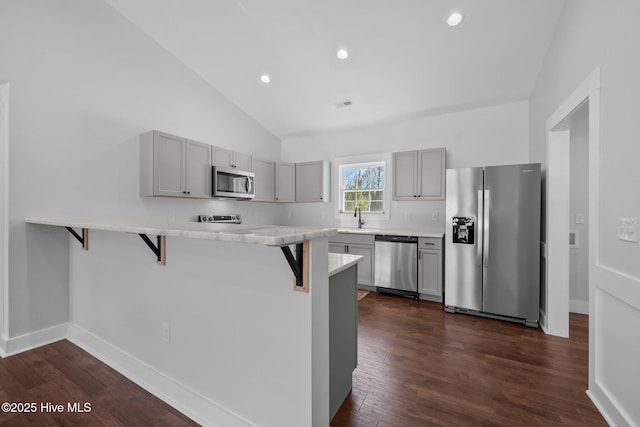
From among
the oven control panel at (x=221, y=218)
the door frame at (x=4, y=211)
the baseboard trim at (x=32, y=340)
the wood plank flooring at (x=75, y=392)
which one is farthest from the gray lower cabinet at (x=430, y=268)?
the door frame at (x=4, y=211)

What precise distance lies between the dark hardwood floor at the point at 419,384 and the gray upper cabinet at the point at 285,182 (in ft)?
9.88

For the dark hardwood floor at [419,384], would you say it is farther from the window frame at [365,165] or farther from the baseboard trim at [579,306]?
the window frame at [365,165]

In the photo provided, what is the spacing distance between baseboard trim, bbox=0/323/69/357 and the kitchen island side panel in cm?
94

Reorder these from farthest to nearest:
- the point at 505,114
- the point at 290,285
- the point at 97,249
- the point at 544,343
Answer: the point at 505,114
the point at 544,343
the point at 97,249
the point at 290,285

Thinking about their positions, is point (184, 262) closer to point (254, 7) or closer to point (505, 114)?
point (254, 7)

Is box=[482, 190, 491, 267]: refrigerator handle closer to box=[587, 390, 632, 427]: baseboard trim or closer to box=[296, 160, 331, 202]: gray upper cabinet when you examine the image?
box=[587, 390, 632, 427]: baseboard trim

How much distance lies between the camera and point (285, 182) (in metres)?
5.21

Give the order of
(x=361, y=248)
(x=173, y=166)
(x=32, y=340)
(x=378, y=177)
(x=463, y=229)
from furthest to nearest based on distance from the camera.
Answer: (x=378, y=177) → (x=361, y=248) → (x=173, y=166) → (x=463, y=229) → (x=32, y=340)

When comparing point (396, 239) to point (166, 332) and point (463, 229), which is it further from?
point (166, 332)

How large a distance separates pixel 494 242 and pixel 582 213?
1229mm

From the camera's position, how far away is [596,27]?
1825 millimetres

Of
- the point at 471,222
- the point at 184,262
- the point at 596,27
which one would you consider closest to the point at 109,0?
the point at 184,262

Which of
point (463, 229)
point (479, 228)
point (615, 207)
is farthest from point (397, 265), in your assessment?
point (615, 207)

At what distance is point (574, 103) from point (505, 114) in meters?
1.81
